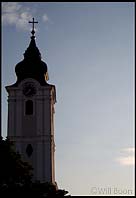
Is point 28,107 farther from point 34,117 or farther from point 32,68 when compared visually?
point 32,68

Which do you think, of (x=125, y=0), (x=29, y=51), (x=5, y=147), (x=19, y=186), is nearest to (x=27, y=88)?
(x=29, y=51)

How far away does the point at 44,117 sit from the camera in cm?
5419

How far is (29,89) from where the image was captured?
54.9 m

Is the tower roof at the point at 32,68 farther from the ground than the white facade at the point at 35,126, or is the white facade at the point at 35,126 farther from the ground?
the tower roof at the point at 32,68

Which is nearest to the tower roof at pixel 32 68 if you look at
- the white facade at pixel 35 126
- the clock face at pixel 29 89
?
the white facade at pixel 35 126

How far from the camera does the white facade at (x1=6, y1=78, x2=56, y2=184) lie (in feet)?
172

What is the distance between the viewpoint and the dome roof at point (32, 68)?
55.5 meters

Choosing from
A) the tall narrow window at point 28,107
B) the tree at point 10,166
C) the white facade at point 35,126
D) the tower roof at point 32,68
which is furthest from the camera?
the tower roof at point 32,68

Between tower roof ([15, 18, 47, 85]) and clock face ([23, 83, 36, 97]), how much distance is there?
2.77ft

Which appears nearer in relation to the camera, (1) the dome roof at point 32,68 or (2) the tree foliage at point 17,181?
(2) the tree foliage at point 17,181

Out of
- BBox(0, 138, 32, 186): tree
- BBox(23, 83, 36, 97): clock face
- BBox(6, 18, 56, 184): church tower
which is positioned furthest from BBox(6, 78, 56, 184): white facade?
BBox(0, 138, 32, 186): tree

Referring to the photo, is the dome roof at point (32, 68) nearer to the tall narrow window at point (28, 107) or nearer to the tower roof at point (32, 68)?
the tower roof at point (32, 68)

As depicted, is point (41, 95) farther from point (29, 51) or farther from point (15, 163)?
point (15, 163)

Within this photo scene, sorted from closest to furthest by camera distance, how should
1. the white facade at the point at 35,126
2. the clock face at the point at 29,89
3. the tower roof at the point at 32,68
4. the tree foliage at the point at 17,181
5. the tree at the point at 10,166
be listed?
the tree foliage at the point at 17,181, the tree at the point at 10,166, the white facade at the point at 35,126, the clock face at the point at 29,89, the tower roof at the point at 32,68
